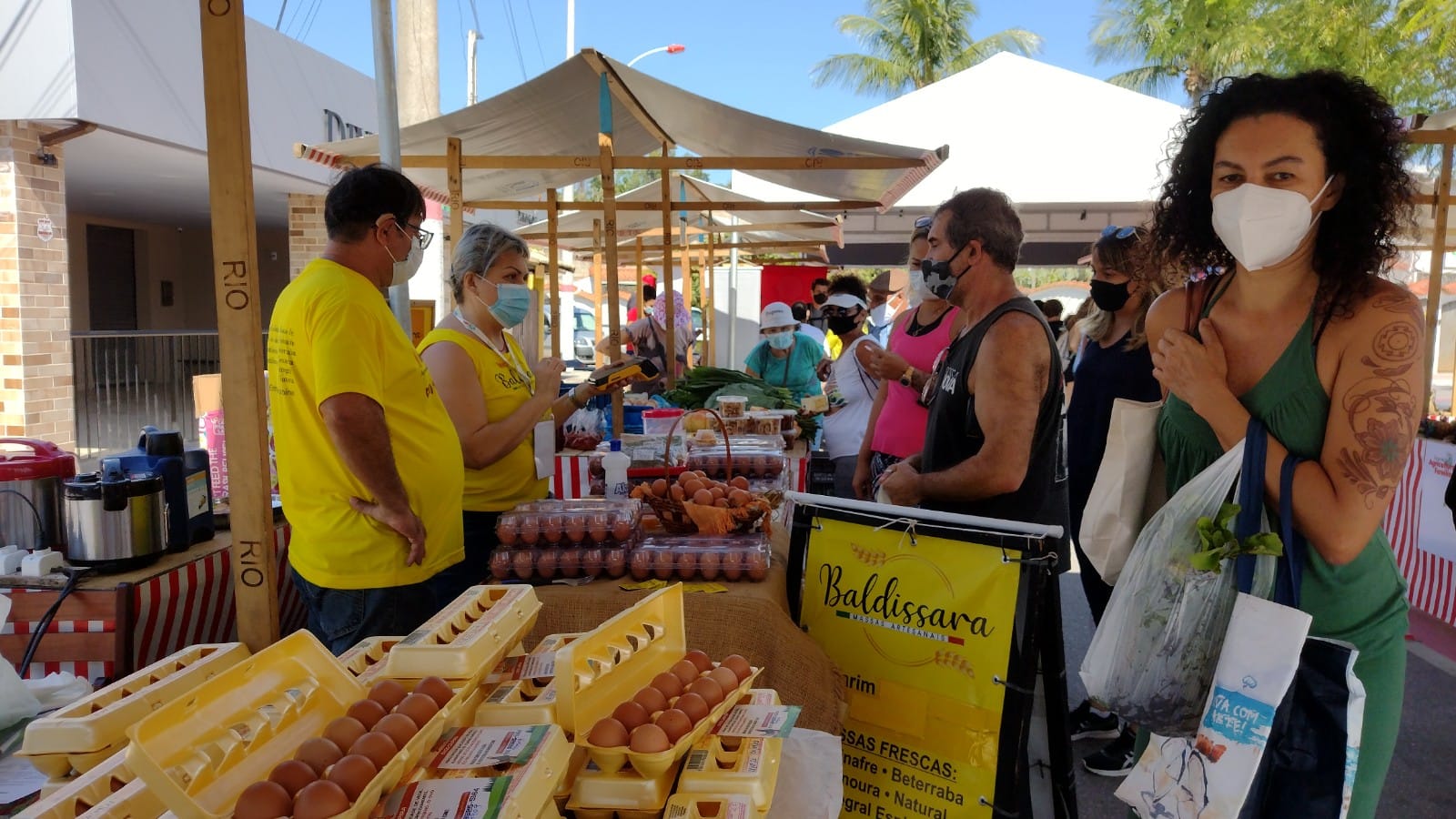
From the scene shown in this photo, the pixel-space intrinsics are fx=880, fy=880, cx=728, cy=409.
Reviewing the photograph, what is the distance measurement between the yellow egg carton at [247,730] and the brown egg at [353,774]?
0.8 inches

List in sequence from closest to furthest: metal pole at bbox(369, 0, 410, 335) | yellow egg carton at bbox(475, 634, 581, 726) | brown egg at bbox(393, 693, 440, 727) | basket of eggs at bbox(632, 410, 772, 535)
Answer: brown egg at bbox(393, 693, 440, 727) < yellow egg carton at bbox(475, 634, 581, 726) < basket of eggs at bbox(632, 410, 772, 535) < metal pole at bbox(369, 0, 410, 335)

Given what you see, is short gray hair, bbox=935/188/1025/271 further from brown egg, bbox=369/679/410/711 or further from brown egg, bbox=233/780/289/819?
brown egg, bbox=233/780/289/819

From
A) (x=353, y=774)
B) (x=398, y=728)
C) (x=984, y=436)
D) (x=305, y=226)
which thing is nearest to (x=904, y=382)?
(x=984, y=436)

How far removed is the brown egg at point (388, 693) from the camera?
1.51m

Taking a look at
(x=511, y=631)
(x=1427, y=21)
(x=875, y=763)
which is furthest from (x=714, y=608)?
(x=1427, y=21)

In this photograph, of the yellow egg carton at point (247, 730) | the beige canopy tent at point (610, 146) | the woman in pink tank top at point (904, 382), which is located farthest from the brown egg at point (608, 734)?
the beige canopy tent at point (610, 146)

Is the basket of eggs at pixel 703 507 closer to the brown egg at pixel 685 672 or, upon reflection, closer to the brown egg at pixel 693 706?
the brown egg at pixel 685 672

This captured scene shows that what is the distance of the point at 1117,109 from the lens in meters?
7.98

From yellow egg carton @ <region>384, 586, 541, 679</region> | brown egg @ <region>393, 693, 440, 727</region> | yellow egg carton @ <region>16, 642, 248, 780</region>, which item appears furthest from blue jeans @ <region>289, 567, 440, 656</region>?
brown egg @ <region>393, 693, 440, 727</region>

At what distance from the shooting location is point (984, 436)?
2.93 metres

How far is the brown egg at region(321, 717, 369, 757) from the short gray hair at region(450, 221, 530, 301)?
2.40 meters

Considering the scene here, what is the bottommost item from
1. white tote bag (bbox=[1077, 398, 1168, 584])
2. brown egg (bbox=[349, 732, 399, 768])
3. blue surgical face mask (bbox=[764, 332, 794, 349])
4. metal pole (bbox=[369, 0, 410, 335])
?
brown egg (bbox=[349, 732, 399, 768])

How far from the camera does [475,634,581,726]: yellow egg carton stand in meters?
1.54

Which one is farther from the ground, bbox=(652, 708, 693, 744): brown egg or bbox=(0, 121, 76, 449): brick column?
bbox=(0, 121, 76, 449): brick column
